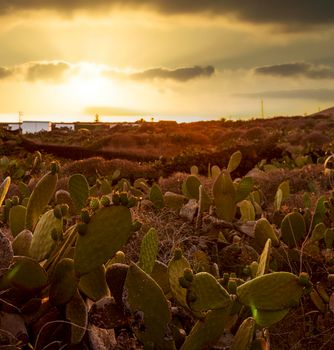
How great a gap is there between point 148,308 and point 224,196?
2.22 metres

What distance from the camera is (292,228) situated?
169 inches

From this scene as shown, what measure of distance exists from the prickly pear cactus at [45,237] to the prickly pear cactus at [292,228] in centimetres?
221

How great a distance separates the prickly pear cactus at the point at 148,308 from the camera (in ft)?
7.33

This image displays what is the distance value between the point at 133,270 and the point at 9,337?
518mm

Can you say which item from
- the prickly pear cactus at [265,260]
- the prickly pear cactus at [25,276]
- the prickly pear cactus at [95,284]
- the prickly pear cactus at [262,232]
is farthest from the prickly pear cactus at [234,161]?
the prickly pear cactus at [25,276]

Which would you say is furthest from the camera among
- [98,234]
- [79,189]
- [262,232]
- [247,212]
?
[247,212]

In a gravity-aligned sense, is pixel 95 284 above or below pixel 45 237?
below

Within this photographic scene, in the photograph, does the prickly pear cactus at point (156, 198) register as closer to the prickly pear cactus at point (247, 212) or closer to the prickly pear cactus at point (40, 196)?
the prickly pear cactus at point (247, 212)

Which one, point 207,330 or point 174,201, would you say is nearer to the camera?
point 207,330

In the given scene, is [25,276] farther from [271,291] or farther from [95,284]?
[271,291]

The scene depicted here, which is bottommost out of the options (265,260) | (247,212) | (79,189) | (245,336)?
(245,336)

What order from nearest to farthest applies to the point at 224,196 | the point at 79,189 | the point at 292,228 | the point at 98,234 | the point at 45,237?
the point at 98,234, the point at 45,237, the point at 79,189, the point at 292,228, the point at 224,196

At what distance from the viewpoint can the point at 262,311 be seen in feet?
8.16

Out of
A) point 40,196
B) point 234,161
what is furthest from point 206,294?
point 234,161
